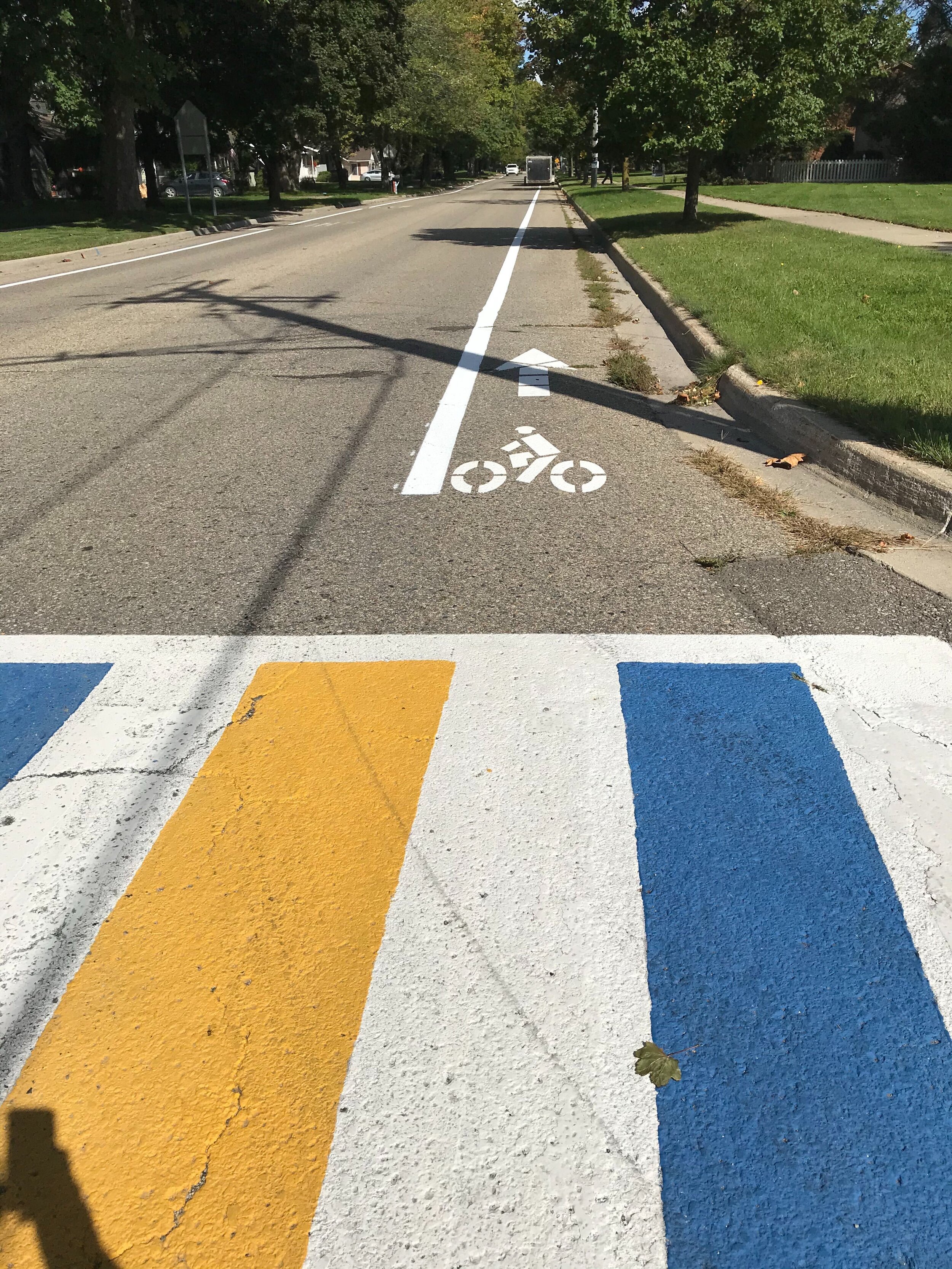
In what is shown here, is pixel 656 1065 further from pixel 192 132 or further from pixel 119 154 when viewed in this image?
pixel 192 132

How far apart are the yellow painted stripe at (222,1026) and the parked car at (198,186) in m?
61.9

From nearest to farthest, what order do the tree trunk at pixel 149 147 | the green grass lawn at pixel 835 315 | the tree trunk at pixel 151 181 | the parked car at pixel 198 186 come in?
the green grass lawn at pixel 835 315 → the tree trunk at pixel 149 147 → the tree trunk at pixel 151 181 → the parked car at pixel 198 186

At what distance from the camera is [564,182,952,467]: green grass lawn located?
18.9ft

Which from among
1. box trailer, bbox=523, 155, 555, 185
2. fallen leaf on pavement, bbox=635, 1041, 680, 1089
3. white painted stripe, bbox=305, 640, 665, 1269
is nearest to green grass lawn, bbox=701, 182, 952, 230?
white painted stripe, bbox=305, 640, 665, 1269

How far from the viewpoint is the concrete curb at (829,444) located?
181 inches

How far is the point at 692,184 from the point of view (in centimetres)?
1925

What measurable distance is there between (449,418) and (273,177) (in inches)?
1526

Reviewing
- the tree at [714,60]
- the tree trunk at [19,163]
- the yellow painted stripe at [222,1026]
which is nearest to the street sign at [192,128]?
the tree trunk at [19,163]

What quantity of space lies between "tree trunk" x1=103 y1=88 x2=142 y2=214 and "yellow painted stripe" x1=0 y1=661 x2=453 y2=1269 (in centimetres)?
2993

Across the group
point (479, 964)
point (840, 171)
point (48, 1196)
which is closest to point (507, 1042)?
point (479, 964)

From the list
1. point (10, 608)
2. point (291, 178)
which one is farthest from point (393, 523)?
point (291, 178)

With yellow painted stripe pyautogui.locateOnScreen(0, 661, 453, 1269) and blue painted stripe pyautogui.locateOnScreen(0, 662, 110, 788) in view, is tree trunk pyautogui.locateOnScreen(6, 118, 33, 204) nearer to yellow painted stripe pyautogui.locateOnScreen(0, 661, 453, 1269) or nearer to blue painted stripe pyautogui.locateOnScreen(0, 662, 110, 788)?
blue painted stripe pyautogui.locateOnScreen(0, 662, 110, 788)

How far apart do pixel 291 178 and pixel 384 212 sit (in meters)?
36.4

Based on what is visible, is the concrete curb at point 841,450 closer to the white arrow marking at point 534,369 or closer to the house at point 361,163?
Result: the white arrow marking at point 534,369
